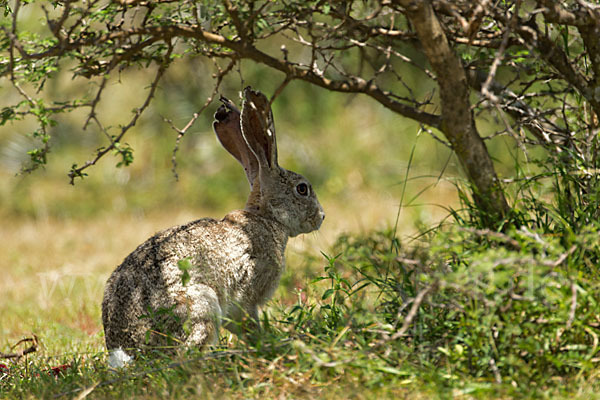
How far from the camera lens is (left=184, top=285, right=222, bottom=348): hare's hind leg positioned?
4.05 meters

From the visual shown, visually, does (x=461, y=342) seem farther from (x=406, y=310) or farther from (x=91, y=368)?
(x=91, y=368)

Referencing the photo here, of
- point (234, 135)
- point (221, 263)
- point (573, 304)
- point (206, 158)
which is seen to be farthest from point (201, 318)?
point (206, 158)

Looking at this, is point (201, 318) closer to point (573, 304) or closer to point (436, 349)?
point (436, 349)

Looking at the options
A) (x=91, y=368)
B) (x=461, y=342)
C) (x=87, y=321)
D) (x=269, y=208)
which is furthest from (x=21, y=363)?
(x=461, y=342)

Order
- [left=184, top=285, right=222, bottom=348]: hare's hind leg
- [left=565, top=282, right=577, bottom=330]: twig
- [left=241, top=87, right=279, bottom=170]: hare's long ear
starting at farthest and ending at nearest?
[left=241, top=87, right=279, bottom=170]: hare's long ear, [left=184, top=285, right=222, bottom=348]: hare's hind leg, [left=565, top=282, right=577, bottom=330]: twig

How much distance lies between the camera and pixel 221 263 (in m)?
4.44

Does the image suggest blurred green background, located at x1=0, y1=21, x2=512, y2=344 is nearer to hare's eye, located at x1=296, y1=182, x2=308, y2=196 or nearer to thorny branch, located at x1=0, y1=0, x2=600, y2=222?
hare's eye, located at x1=296, y1=182, x2=308, y2=196

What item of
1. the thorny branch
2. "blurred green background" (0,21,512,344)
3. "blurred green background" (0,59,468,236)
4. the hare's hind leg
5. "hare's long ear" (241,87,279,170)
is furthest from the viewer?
"blurred green background" (0,59,468,236)

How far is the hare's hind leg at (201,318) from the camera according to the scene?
4047 millimetres

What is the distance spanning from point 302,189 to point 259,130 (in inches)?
26.1

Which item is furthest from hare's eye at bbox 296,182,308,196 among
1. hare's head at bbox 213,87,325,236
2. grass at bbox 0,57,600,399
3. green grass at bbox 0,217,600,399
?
green grass at bbox 0,217,600,399

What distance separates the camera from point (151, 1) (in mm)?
4418

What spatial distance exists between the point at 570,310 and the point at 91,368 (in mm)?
2591

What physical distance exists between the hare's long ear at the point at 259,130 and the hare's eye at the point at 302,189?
264mm
